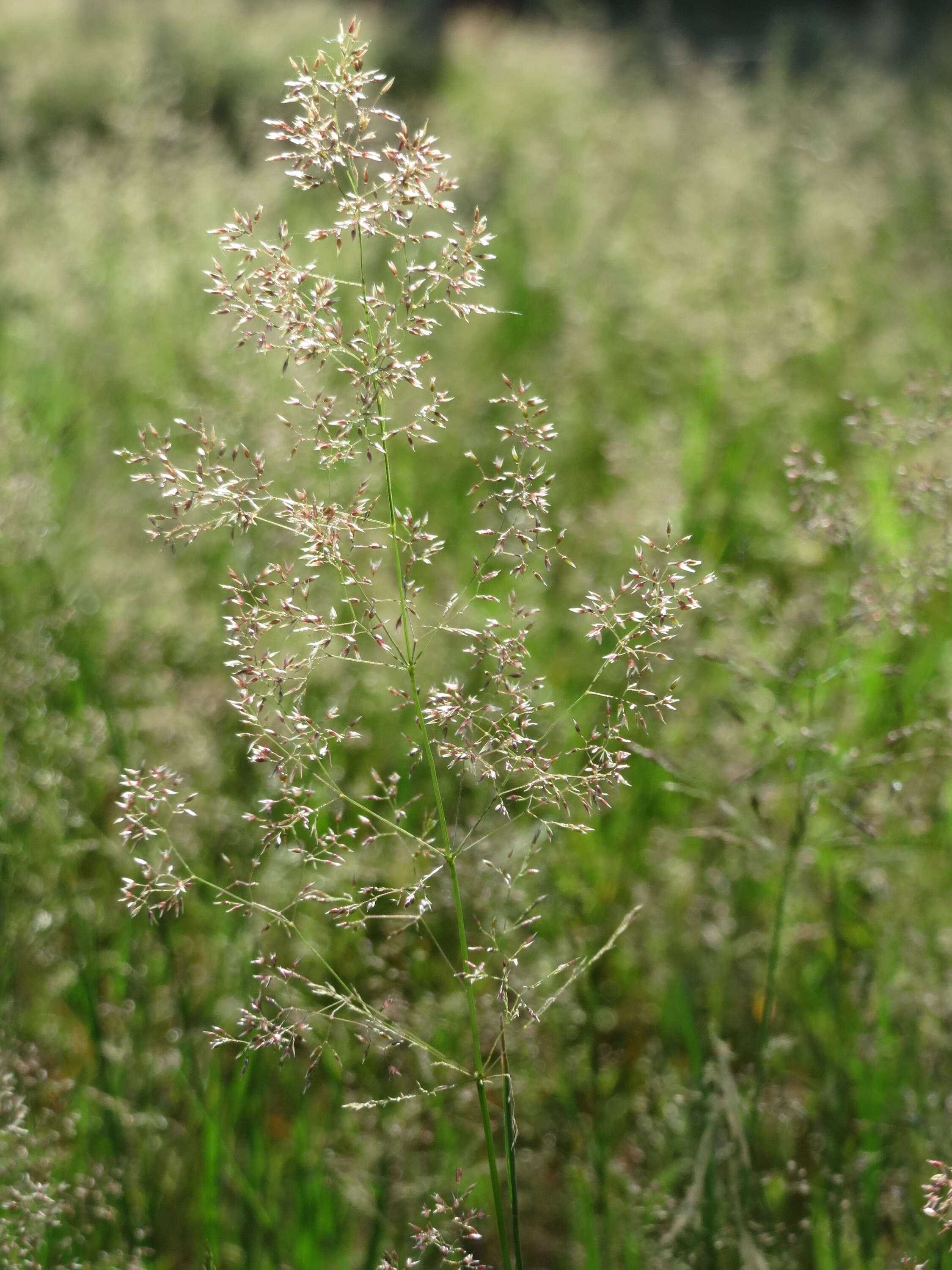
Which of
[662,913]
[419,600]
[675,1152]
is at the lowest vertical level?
[675,1152]

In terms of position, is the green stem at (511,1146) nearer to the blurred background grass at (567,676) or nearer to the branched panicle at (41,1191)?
the blurred background grass at (567,676)

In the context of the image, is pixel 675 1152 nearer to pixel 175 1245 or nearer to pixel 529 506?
pixel 175 1245

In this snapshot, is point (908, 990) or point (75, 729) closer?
point (908, 990)

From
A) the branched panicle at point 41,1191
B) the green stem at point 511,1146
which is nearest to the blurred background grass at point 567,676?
the branched panicle at point 41,1191

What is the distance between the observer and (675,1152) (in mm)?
1742

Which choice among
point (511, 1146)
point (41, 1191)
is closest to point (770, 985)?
point (511, 1146)

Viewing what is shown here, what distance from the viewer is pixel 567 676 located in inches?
123

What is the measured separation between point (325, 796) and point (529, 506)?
1.65 m

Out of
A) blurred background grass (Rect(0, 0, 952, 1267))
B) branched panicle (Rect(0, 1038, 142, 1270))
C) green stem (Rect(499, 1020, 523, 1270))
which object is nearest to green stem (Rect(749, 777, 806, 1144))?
blurred background grass (Rect(0, 0, 952, 1267))

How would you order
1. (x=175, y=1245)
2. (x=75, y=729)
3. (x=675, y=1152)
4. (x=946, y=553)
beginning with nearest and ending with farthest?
1. (x=946, y=553)
2. (x=675, y=1152)
3. (x=175, y=1245)
4. (x=75, y=729)

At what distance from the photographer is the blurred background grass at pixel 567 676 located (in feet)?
5.81

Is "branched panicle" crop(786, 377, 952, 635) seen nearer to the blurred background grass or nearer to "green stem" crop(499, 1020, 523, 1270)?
the blurred background grass

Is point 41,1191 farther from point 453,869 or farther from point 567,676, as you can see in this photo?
point 567,676

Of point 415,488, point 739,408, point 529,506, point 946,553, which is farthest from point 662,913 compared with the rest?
point 739,408
